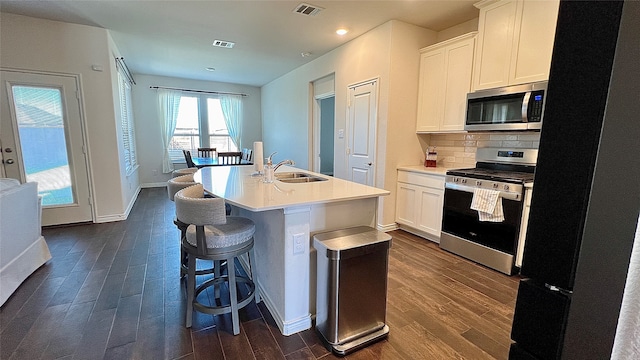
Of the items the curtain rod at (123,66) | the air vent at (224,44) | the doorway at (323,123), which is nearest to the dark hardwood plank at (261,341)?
the doorway at (323,123)

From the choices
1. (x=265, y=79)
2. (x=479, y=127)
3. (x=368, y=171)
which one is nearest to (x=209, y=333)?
(x=368, y=171)

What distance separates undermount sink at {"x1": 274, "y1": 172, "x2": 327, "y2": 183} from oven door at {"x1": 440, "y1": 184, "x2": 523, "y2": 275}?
1498 millimetres

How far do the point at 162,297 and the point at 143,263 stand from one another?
0.78m

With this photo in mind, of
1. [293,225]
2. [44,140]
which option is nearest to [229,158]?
[44,140]

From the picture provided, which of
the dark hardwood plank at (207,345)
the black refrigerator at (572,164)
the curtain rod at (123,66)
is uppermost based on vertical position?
the curtain rod at (123,66)

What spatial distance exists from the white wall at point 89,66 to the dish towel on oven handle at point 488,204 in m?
4.77

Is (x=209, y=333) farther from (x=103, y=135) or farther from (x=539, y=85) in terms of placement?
(x=103, y=135)

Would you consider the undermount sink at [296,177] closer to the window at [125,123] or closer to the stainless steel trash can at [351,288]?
the stainless steel trash can at [351,288]

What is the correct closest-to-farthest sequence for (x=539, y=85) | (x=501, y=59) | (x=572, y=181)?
(x=572, y=181), (x=539, y=85), (x=501, y=59)

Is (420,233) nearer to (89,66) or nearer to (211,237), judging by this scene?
(211,237)

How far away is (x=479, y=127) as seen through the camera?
2949 millimetres

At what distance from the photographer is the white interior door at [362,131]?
149 inches

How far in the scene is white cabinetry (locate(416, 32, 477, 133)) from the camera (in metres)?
3.12

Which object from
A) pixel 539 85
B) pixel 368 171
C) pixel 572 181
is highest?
pixel 539 85
